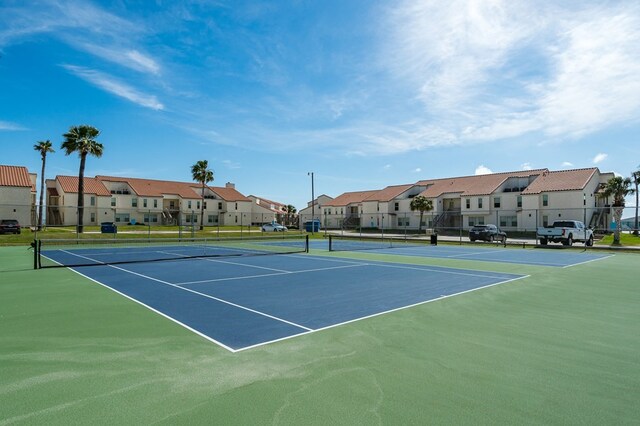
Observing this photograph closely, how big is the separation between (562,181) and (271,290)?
172ft

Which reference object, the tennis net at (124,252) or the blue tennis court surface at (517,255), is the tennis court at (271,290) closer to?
the tennis net at (124,252)

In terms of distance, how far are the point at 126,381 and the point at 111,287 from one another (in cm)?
726

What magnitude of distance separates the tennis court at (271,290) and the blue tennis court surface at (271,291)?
0.05 feet

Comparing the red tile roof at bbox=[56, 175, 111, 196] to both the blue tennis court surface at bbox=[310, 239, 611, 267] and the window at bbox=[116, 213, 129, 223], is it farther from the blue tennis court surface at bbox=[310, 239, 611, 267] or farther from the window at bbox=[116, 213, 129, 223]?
the blue tennis court surface at bbox=[310, 239, 611, 267]

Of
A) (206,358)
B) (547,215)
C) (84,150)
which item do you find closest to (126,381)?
(206,358)

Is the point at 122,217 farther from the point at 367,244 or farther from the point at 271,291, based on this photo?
the point at 271,291

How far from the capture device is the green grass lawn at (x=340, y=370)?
12.0ft

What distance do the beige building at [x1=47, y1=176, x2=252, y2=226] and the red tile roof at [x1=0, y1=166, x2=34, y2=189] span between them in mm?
5993

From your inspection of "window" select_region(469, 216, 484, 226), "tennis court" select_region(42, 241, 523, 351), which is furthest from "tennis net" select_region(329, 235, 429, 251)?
"window" select_region(469, 216, 484, 226)

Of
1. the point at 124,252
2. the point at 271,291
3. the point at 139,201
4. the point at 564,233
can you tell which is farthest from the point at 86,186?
the point at 564,233

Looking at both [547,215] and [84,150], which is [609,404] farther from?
[547,215]

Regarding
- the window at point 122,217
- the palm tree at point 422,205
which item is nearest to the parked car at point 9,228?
the window at point 122,217

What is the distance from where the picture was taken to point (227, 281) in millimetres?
11812

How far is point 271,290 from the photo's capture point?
10281 millimetres
